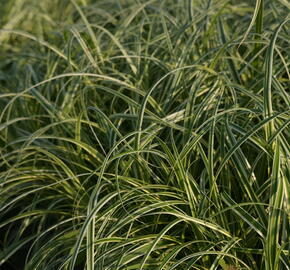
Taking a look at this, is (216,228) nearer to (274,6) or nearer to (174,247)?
(174,247)

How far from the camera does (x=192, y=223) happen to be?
1.62m

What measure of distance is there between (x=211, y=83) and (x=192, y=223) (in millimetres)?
714

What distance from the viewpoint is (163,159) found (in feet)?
6.19

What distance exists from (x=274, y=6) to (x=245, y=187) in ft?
3.11

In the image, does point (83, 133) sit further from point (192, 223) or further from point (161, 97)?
point (192, 223)

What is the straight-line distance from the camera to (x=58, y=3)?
3.77 m

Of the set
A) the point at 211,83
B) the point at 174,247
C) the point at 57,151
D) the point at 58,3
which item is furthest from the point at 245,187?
the point at 58,3

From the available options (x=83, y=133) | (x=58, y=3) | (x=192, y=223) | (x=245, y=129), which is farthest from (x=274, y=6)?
(x=58, y=3)

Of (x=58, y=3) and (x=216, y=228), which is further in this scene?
(x=58, y=3)

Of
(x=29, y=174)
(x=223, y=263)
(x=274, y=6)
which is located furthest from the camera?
(x=274, y=6)

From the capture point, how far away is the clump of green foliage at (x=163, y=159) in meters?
1.59

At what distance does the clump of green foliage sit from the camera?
1590 millimetres

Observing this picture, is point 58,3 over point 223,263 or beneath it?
over

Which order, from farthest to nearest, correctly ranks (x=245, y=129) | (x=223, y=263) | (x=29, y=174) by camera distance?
(x=29, y=174) → (x=245, y=129) → (x=223, y=263)
